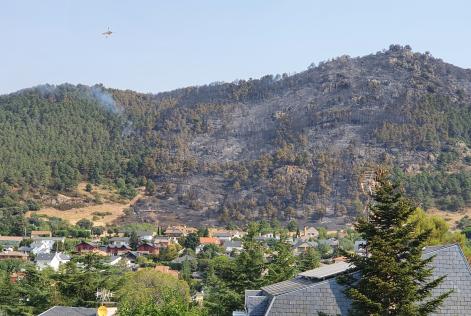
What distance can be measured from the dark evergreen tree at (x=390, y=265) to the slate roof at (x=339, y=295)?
2.01 metres

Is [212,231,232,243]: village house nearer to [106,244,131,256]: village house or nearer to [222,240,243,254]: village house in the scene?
[222,240,243,254]: village house

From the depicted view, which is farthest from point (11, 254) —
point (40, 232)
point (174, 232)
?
point (174, 232)

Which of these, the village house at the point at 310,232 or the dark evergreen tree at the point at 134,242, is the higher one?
the dark evergreen tree at the point at 134,242

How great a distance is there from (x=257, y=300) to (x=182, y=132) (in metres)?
172

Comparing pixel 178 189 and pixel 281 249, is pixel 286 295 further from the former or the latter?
pixel 178 189

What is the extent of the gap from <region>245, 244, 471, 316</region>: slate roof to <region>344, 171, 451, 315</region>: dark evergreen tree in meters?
2.01

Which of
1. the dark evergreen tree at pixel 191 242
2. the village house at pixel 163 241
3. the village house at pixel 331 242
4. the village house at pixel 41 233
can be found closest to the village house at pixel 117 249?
the village house at pixel 163 241

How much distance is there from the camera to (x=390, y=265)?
17.2 m

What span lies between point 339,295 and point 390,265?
3.55 meters

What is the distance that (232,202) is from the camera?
14525cm

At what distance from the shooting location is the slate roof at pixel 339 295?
20328 millimetres

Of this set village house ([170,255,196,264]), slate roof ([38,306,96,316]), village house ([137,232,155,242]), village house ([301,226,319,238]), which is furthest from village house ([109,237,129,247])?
slate roof ([38,306,96,316])

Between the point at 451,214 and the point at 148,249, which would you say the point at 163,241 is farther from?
the point at 451,214

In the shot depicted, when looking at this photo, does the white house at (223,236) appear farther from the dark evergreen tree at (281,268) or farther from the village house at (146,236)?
the dark evergreen tree at (281,268)
